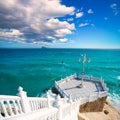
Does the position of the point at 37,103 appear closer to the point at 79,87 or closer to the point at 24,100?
the point at 24,100

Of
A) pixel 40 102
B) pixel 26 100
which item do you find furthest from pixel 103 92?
pixel 26 100

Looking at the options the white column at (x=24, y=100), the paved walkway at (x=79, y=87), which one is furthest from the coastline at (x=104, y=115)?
the white column at (x=24, y=100)

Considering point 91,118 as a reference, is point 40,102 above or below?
above

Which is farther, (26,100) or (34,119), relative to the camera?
(26,100)

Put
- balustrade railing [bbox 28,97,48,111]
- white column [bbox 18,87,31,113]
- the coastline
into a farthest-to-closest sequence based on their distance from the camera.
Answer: the coastline < balustrade railing [bbox 28,97,48,111] < white column [bbox 18,87,31,113]

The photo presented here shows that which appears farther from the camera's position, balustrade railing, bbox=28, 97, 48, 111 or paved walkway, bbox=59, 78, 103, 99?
paved walkway, bbox=59, 78, 103, 99

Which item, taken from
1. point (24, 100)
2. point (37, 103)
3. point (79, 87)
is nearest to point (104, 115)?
point (79, 87)

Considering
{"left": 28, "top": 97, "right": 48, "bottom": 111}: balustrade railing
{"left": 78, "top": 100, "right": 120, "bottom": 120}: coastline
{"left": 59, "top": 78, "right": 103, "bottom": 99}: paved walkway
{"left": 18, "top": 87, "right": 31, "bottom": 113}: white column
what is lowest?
{"left": 78, "top": 100, "right": 120, "bottom": 120}: coastline

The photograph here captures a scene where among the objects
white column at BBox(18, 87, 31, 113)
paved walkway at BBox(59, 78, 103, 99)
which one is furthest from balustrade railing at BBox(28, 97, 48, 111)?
paved walkway at BBox(59, 78, 103, 99)

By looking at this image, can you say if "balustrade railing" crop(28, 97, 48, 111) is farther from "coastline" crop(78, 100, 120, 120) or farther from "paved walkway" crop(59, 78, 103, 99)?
"paved walkway" crop(59, 78, 103, 99)

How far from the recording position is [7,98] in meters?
5.39

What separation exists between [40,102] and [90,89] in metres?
13.0

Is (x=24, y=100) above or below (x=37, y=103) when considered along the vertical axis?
above

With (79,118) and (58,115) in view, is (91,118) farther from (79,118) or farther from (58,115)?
(58,115)
